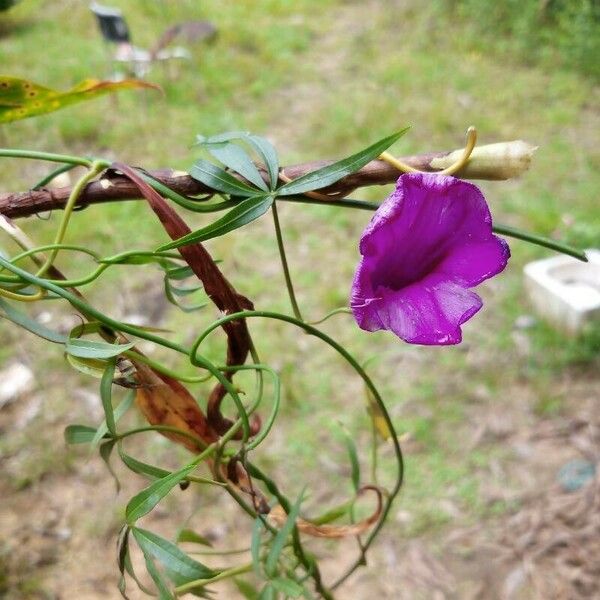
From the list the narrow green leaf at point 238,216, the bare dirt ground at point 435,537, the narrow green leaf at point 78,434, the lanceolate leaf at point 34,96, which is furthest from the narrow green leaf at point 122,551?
the bare dirt ground at point 435,537

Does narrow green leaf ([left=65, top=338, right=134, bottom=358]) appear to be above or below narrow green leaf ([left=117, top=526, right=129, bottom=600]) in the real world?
above

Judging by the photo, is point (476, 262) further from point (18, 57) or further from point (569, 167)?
point (18, 57)

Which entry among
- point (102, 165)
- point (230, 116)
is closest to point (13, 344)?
point (230, 116)

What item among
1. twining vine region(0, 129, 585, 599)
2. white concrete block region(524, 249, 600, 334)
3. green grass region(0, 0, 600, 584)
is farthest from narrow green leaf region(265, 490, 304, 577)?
white concrete block region(524, 249, 600, 334)

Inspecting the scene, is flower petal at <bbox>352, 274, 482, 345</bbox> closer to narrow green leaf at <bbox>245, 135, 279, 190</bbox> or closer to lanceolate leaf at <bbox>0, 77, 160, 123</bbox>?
narrow green leaf at <bbox>245, 135, 279, 190</bbox>

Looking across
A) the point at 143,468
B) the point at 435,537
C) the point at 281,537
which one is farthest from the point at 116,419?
the point at 435,537

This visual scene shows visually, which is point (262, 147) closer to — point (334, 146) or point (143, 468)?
point (143, 468)
